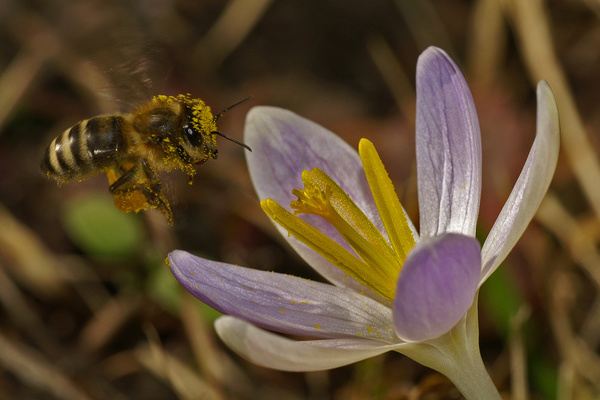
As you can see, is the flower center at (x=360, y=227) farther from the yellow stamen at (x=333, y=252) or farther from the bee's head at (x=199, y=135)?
the bee's head at (x=199, y=135)

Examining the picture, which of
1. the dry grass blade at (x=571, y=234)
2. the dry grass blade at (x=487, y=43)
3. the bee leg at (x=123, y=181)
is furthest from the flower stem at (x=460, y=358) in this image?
the dry grass blade at (x=487, y=43)

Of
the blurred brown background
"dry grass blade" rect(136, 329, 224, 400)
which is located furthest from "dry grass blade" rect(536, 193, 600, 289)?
"dry grass blade" rect(136, 329, 224, 400)

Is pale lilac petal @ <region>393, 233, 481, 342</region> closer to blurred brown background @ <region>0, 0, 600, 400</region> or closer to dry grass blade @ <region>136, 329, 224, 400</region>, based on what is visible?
blurred brown background @ <region>0, 0, 600, 400</region>

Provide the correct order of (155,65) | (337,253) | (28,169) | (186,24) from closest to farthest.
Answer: (337,253)
(155,65)
(28,169)
(186,24)

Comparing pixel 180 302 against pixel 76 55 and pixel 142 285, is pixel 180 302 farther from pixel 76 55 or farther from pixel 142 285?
pixel 76 55

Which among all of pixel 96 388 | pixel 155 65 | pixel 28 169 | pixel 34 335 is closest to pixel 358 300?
pixel 155 65

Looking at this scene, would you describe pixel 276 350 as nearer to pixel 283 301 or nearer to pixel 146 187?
pixel 283 301

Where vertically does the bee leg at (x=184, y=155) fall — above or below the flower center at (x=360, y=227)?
above
